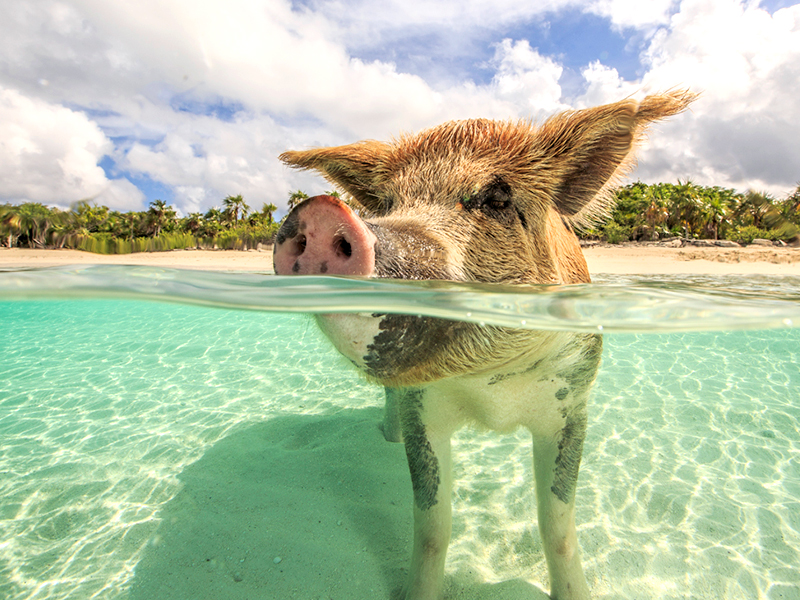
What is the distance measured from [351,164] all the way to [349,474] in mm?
2722

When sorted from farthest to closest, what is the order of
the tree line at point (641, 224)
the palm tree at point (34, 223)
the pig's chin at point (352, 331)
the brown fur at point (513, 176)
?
the palm tree at point (34, 223), the tree line at point (641, 224), the brown fur at point (513, 176), the pig's chin at point (352, 331)

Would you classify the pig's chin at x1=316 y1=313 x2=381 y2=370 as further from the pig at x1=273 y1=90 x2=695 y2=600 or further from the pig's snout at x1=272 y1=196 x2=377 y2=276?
the pig's snout at x1=272 y1=196 x2=377 y2=276

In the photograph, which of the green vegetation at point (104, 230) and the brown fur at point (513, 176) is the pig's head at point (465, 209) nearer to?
the brown fur at point (513, 176)

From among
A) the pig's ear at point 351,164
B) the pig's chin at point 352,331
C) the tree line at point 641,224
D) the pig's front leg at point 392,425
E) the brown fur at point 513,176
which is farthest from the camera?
the tree line at point 641,224

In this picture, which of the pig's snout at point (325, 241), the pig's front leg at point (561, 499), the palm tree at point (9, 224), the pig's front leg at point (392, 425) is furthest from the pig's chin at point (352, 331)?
the palm tree at point (9, 224)

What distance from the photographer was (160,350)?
7.76 meters

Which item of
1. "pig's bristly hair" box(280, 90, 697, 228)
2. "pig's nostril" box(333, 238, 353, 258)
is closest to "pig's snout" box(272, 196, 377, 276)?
"pig's nostril" box(333, 238, 353, 258)

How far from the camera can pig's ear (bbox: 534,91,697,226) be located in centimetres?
195

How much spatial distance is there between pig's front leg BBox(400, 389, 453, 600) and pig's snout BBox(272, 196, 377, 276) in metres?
1.31

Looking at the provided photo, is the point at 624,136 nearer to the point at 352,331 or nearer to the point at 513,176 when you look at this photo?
the point at 513,176

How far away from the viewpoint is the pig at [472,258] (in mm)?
1481

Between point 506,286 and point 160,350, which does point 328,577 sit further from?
point 160,350

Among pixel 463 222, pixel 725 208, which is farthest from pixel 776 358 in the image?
pixel 725 208

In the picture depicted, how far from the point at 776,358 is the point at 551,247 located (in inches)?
299
